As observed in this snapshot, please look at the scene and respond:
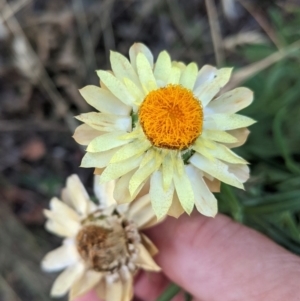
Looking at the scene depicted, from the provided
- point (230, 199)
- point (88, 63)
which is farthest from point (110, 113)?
point (88, 63)

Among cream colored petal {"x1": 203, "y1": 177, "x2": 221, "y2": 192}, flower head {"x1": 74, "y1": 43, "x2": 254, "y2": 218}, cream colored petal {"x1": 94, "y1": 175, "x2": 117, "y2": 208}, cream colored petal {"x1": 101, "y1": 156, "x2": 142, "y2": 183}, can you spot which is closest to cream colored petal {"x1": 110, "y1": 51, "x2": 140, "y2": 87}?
flower head {"x1": 74, "y1": 43, "x2": 254, "y2": 218}

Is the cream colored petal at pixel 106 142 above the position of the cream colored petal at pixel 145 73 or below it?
below

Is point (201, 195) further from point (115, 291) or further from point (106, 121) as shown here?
point (115, 291)

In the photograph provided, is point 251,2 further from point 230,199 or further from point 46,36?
point 230,199

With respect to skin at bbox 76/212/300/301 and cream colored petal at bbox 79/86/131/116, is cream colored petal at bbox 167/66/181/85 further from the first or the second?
skin at bbox 76/212/300/301

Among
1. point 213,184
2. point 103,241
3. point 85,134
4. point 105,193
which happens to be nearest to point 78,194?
point 105,193

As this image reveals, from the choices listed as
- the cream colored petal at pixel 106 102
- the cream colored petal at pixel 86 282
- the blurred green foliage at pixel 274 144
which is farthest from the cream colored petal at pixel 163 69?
the cream colored petal at pixel 86 282

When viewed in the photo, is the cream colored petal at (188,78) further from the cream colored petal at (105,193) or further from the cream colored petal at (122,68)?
the cream colored petal at (105,193)
